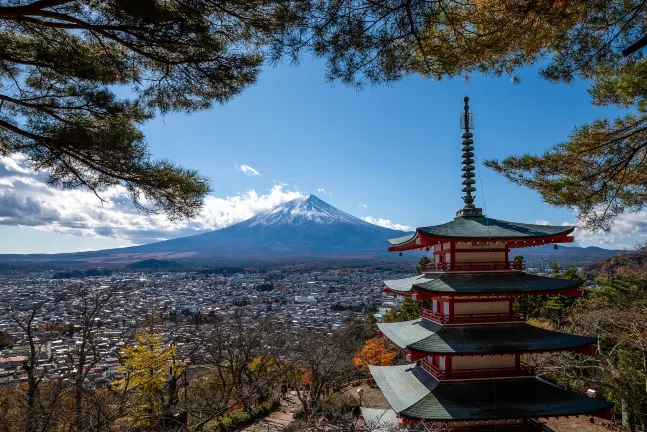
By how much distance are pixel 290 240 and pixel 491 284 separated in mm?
158006

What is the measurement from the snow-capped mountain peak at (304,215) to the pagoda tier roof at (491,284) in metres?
166

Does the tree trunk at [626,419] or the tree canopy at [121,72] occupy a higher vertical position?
the tree canopy at [121,72]

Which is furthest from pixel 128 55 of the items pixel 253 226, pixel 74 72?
pixel 253 226

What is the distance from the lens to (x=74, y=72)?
16.9ft

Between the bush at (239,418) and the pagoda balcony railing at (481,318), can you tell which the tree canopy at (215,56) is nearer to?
the pagoda balcony railing at (481,318)

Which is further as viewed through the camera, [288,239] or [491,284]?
[288,239]

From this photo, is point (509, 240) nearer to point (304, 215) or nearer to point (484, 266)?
point (484, 266)

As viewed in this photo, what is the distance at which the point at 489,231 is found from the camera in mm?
8727

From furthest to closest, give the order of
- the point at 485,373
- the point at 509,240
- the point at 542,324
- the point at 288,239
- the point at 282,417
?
the point at 288,239 → the point at 542,324 → the point at 282,417 → the point at 509,240 → the point at 485,373

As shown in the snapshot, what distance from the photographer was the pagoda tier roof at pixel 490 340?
8070 mm

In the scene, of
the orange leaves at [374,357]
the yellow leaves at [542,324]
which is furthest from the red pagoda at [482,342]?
the yellow leaves at [542,324]

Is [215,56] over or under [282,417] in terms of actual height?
over

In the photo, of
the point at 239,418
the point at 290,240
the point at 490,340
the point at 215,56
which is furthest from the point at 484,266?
the point at 290,240

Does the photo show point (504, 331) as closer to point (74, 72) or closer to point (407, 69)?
point (407, 69)
